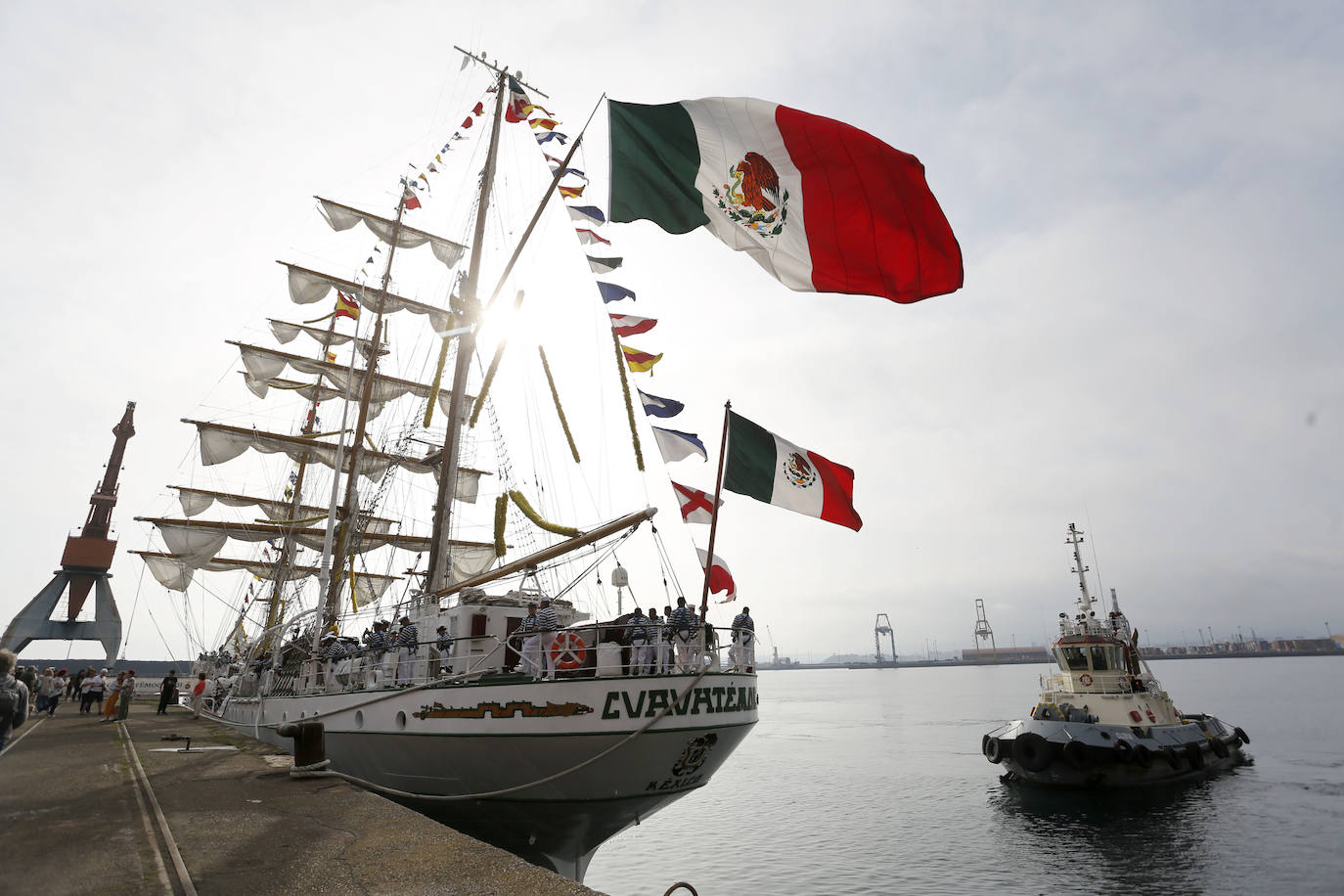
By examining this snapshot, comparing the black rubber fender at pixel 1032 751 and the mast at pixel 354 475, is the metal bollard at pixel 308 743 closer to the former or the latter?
the mast at pixel 354 475

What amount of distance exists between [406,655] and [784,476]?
9.20 m

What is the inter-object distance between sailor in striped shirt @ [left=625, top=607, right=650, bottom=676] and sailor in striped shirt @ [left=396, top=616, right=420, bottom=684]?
5.07 metres

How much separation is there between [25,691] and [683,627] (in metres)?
8.39

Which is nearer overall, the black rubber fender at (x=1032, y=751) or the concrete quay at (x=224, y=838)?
the concrete quay at (x=224, y=838)

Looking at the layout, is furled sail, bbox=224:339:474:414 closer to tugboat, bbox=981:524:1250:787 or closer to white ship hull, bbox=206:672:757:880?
white ship hull, bbox=206:672:757:880

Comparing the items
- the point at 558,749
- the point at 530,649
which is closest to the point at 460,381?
the point at 530,649

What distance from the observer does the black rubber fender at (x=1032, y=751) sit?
28.9 m

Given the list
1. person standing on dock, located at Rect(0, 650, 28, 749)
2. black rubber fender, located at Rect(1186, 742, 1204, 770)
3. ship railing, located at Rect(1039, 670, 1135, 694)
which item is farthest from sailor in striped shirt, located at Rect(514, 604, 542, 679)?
black rubber fender, located at Rect(1186, 742, 1204, 770)

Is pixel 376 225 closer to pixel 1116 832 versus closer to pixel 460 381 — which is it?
pixel 460 381

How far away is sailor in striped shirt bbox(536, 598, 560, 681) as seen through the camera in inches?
480

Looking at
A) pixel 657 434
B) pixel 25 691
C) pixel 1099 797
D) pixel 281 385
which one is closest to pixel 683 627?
pixel 657 434

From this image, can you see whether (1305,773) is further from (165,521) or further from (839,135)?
(165,521)

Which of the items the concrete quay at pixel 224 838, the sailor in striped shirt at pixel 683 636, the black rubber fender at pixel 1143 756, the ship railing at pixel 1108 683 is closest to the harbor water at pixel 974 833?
the black rubber fender at pixel 1143 756

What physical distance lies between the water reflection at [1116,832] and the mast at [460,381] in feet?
62.3
